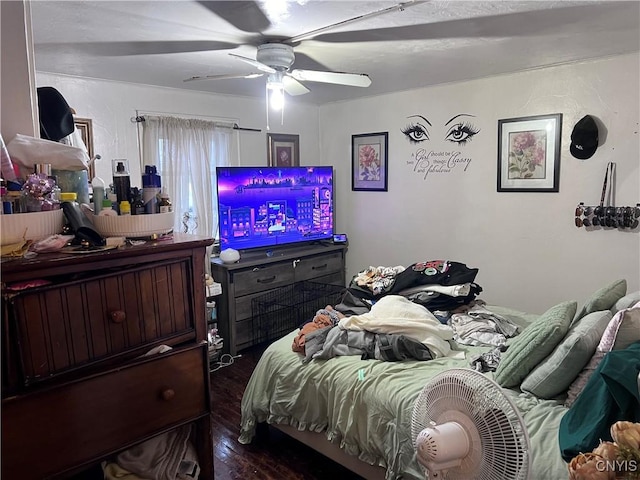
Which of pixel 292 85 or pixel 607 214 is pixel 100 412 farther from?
pixel 607 214

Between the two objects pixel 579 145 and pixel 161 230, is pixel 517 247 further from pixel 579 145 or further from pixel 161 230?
pixel 161 230

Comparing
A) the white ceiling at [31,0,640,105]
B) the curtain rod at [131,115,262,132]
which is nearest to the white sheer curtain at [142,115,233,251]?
the curtain rod at [131,115,262,132]

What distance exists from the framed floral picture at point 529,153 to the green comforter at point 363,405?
1.71 meters

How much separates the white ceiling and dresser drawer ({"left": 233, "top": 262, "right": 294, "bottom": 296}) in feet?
5.35

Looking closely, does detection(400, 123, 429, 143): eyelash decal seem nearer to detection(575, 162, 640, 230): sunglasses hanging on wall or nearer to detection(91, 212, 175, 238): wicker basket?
detection(575, 162, 640, 230): sunglasses hanging on wall

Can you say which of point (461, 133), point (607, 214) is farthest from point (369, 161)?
point (607, 214)

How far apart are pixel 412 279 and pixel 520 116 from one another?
1.62m

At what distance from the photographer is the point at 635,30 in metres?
2.49

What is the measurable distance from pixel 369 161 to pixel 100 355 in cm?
379

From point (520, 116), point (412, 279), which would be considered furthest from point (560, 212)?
point (412, 279)

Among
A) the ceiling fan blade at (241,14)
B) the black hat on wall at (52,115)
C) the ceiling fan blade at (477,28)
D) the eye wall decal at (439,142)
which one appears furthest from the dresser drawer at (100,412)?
the eye wall decal at (439,142)

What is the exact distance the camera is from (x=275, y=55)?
2.46m

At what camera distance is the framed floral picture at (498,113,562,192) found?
3400mm

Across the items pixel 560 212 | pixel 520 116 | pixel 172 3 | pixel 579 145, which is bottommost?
pixel 560 212
